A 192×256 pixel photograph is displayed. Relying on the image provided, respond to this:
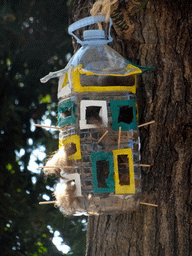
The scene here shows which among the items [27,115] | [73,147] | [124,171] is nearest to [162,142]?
[124,171]

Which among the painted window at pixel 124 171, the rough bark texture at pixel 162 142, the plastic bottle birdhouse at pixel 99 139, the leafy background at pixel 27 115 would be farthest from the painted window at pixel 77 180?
the leafy background at pixel 27 115

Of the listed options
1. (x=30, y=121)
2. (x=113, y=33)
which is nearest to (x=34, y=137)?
(x=30, y=121)

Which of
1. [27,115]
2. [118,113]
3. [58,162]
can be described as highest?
[118,113]

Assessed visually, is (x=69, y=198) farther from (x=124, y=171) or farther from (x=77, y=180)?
(x=124, y=171)

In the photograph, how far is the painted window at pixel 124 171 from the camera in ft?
3.71

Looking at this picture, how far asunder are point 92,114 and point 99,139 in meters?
0.08

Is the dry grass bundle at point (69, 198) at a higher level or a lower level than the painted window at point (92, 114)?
lower

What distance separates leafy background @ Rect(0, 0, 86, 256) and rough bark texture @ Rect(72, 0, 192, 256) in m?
1.31

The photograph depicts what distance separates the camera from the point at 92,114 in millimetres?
1147

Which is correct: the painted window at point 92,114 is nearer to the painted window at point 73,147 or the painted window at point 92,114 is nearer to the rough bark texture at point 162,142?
the painted window at point 73,147

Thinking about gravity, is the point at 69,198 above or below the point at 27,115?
above

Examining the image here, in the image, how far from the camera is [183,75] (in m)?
1.33

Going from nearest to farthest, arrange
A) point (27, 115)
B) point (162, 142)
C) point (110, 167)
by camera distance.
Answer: point (110, 167)
point (162, 142)
point (27, 115)

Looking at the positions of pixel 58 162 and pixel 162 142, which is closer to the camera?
pixel 58 162
